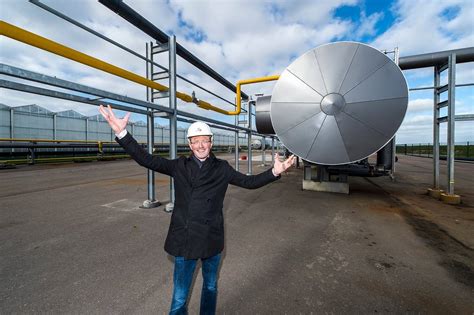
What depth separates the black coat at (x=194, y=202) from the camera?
1.33 metres

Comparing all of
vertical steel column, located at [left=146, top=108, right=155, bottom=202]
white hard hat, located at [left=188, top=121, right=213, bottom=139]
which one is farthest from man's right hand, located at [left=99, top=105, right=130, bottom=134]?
vertical steel column, located at [left=146, top=108, right=155, bottom=202]

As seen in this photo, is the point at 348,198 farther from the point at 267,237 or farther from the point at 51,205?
the point at 51,205

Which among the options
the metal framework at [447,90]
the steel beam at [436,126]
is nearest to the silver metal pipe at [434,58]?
the metal framework at [447,90]

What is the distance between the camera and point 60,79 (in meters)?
2.23

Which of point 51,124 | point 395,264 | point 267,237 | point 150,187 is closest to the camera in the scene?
point 395,264

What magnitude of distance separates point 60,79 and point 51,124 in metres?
20.7

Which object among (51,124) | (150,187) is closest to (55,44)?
(150,187)

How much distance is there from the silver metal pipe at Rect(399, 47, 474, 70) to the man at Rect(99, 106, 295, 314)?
19.1ft

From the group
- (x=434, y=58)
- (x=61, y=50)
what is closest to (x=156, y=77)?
(x=61, y=50)

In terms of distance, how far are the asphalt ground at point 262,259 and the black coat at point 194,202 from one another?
0.65 metres

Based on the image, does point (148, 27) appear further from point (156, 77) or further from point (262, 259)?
point (262, 259)

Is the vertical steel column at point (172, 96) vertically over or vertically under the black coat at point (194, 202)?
over

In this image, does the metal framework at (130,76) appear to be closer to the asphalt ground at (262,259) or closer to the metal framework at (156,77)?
the metal framework at (156,77)

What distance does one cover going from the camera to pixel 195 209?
4.50ft
